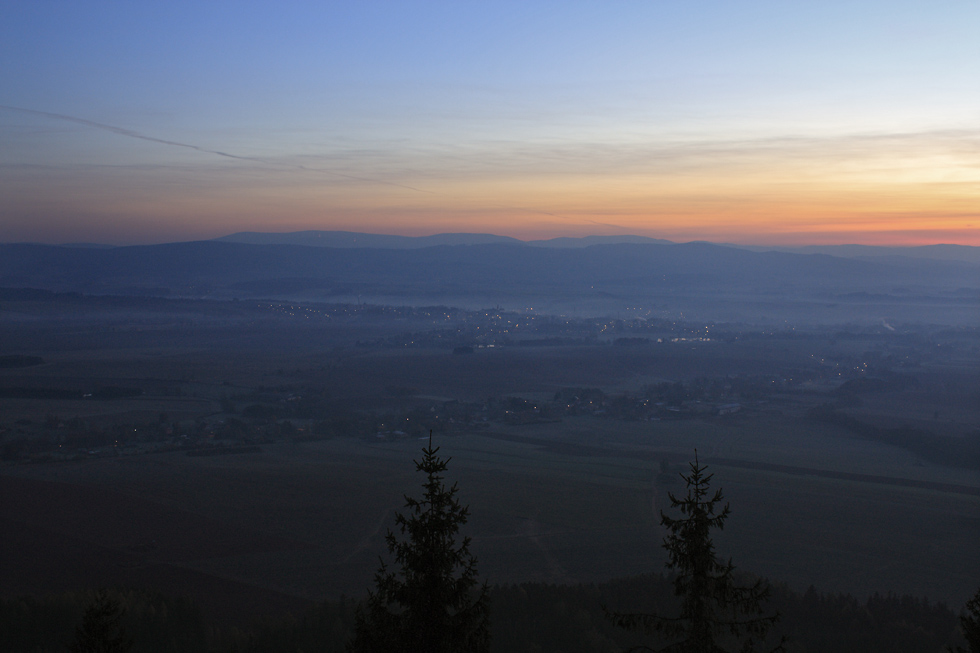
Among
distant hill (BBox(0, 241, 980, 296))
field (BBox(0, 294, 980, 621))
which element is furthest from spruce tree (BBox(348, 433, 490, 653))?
distant hill (BBox(0, 241, 980, 296))

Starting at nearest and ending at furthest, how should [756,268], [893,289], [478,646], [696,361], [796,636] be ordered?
1. [478,646]
2. [796,636]
3. [696,361]
4. [893,289]
5. [756,268]

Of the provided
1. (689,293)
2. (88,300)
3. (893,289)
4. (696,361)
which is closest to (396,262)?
(689,293)

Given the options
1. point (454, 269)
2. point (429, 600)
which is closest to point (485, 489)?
point (429, 600)

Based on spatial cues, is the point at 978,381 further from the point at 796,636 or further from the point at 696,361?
the point at 796,636

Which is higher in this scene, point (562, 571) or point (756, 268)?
point (756, 268)

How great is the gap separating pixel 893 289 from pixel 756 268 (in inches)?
1339

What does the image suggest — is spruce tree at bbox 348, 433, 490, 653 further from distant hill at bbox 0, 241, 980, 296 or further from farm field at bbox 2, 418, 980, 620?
distant hill at bbox 0, 241, 980, 296

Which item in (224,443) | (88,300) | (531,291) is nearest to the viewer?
(224,443)

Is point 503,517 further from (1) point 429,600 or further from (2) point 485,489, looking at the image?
(1) point 429,600

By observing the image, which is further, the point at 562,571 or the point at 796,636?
the point at 562,571

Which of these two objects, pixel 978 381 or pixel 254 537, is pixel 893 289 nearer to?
pixel 978 381

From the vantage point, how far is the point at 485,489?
21625 mm

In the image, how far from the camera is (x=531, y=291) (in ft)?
406

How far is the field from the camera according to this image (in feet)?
51.9
